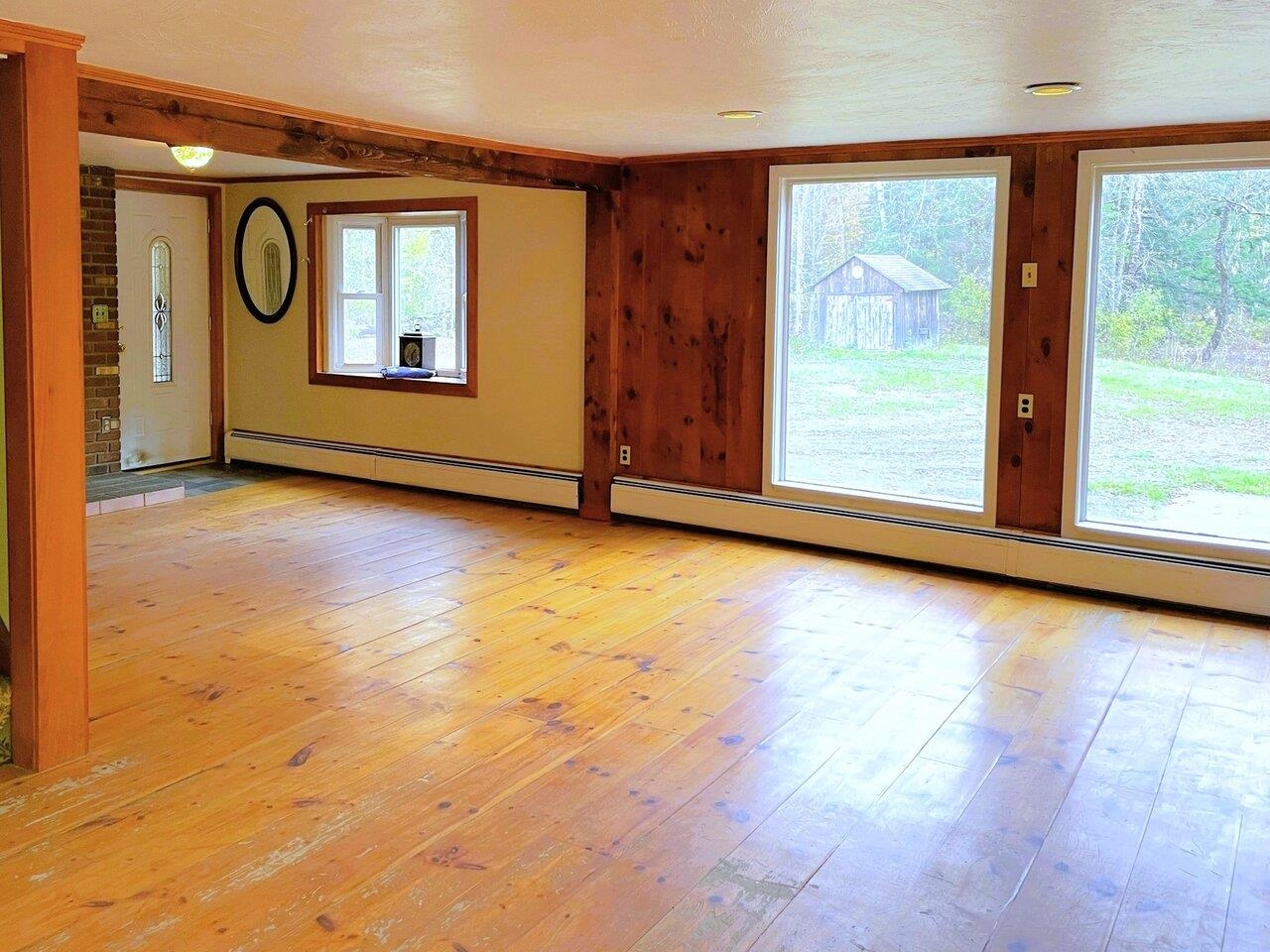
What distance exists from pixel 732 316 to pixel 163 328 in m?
4.57

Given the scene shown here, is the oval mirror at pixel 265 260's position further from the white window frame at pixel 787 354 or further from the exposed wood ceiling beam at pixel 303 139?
the white window frame at pixel 787 354

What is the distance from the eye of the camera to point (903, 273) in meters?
6.17

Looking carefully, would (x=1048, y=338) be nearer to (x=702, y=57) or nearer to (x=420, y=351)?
(x=702, y=57)

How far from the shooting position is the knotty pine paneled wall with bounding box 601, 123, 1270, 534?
5680 mm

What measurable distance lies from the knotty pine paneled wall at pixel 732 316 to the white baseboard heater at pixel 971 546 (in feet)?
0.37

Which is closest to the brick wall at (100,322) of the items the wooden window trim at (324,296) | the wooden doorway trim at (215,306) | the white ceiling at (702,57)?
the wooden doorway trim at (215,306)

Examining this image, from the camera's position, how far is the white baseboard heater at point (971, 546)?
5344mm

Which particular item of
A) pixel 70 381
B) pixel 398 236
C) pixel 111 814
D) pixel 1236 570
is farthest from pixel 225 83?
pixel 1236 570

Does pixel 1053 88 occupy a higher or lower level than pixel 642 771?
higher

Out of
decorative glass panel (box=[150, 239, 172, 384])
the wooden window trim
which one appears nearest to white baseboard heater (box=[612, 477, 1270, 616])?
the wooden window trim

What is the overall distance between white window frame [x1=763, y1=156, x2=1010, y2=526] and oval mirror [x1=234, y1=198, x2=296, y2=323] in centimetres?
402

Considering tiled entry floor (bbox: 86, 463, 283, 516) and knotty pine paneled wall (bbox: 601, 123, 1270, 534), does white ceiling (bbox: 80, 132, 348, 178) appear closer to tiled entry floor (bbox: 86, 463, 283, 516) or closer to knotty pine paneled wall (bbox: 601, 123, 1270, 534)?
knotty pine paneled wall (bbox: 601, 123, 1270, 534)

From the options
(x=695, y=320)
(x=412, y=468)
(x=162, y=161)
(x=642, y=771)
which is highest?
(x=162, y=161)

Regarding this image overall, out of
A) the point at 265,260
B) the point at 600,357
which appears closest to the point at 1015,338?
the point at 600,357
